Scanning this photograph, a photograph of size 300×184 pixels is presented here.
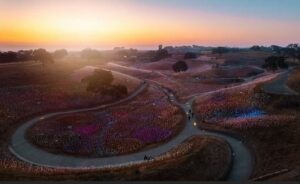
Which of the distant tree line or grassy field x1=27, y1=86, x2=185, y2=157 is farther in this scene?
the distant tree line

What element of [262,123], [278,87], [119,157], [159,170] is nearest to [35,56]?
[278,87]

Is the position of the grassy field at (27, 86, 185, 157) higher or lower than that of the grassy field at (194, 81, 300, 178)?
lower

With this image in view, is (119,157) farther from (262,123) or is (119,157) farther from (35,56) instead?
(35,56)

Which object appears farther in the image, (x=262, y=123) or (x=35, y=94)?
(x=35, y=94)

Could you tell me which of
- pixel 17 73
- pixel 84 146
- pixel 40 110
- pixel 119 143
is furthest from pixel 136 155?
pixel 17 73

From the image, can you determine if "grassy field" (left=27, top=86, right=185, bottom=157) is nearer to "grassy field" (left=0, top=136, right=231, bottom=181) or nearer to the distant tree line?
"grassy field" (left=0, top=136, right=231, bottom=181)

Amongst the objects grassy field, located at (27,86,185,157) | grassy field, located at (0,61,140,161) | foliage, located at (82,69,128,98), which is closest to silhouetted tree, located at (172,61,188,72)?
grassy field, located at (0,61,140,161)

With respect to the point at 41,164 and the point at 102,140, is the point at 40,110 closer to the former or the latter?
the point at 102,140

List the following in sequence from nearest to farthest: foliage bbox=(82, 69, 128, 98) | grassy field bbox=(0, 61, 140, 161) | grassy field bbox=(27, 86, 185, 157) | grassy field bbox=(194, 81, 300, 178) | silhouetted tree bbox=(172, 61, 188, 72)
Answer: grassy field bbox=(194, 81, 300, 178)
grassy field bbox=(27, 86, 185, 157)
grassy field bbox=(0, 61, 140, 161)
foliage bbox=(82, 69, 128, 98)
silhouetted tree bbox=(172, 61, 188, 72)

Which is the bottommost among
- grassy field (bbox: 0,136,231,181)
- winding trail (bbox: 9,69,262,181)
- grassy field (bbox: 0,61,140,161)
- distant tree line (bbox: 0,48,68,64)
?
winding trail (bbox: 9,69,262,181)

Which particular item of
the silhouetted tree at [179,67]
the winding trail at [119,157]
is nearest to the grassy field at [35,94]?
the winding trail at [119,157]
